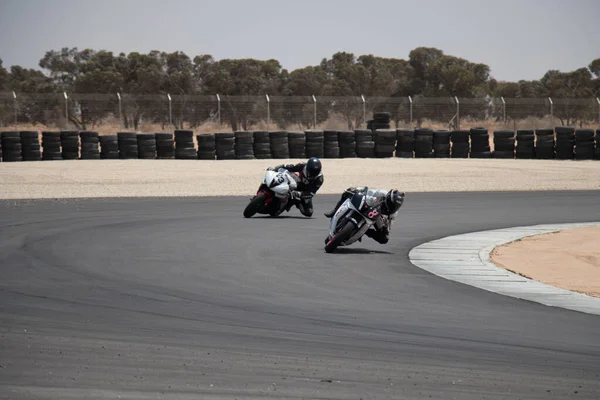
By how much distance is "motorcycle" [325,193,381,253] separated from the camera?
1265 cm

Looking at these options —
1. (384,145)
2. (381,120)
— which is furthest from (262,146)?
(381,120)

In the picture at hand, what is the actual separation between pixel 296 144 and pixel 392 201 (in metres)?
21.2

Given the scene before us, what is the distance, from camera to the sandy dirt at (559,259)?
10.7 m

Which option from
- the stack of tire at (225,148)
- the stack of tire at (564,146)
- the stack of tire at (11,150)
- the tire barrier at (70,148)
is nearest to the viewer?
the stack of tire at (11,150)

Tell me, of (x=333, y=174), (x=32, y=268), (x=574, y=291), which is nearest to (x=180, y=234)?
(x=32, y=268)

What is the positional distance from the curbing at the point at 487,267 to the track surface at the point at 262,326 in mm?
293

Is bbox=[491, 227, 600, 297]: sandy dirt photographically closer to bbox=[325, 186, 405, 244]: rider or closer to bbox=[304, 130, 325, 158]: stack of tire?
bbox=[325, 186, 405, 244]: rider

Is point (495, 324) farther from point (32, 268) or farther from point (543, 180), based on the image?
point (543, 180)

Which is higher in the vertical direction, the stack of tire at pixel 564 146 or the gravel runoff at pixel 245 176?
the stack of tire at pixel 564 146

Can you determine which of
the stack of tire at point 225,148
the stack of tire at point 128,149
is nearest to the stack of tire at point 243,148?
the stack of tire at point 225,148

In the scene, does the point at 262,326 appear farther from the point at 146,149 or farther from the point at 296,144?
the point at 146,149

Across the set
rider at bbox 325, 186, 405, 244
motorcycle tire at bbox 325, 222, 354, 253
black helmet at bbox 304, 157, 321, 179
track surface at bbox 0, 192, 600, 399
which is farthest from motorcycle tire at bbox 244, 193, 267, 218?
motorcycle tire at bbox 325, 222, 354, 253

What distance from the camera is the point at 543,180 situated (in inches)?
1166

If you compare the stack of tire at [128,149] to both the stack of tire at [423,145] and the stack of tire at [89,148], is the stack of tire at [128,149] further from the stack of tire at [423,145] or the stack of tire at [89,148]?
the stack of tire at [423,145]
